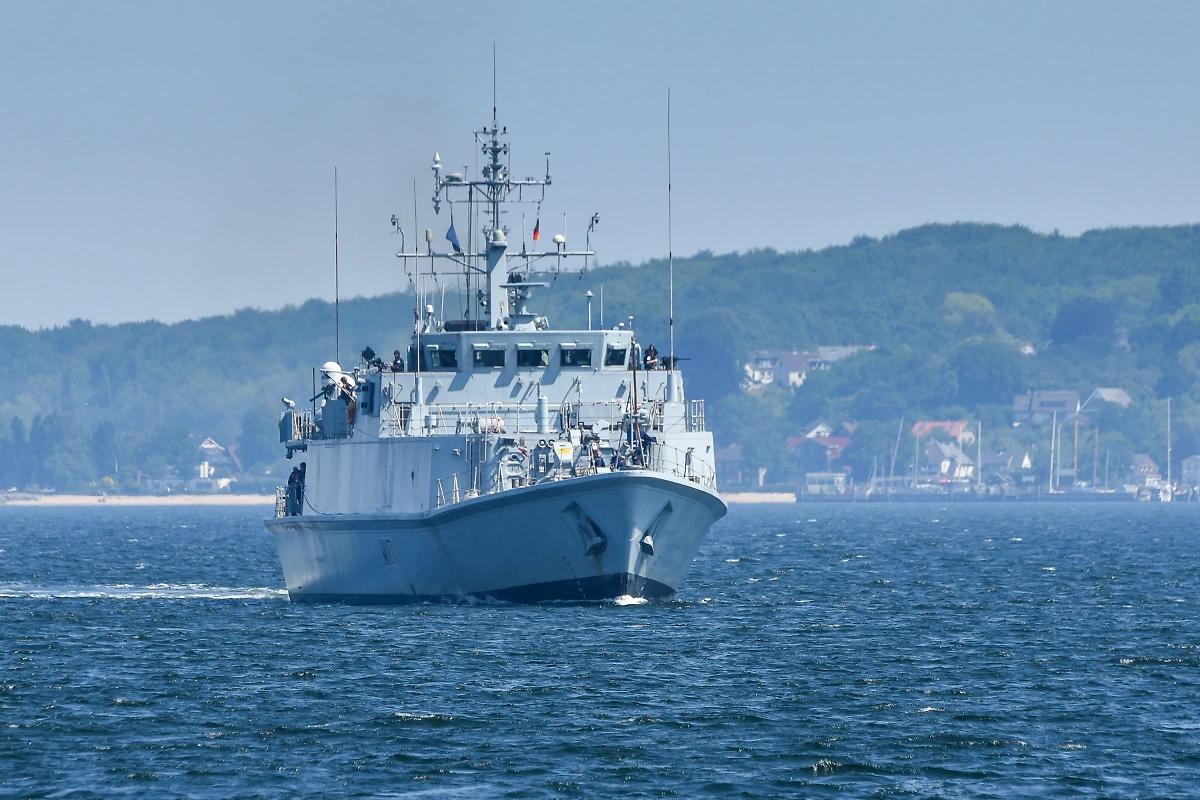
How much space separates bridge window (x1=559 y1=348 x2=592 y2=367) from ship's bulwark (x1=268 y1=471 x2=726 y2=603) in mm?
4413

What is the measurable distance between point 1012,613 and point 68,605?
21.3m

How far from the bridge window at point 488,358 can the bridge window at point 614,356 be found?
2.24m

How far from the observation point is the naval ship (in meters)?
38.8

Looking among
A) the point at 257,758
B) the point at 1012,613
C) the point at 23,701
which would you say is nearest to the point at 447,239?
the point at 1012,613

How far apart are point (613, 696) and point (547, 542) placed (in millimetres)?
9328

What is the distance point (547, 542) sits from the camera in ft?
127

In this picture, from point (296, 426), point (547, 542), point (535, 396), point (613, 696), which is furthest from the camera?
point (296, 426)

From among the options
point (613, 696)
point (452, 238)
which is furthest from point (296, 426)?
point (613, 696)

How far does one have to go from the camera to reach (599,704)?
29.0m

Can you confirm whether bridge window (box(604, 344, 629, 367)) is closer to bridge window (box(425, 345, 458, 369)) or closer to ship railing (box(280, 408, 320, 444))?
bridge window (box(425, 345, 458, 369))

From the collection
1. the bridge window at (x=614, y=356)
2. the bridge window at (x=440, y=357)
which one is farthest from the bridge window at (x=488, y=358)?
the bridge window at (x=614, y=356)

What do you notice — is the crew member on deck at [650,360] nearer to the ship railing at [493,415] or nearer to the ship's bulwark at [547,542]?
the ship railing at [493,415]

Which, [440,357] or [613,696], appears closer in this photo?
[613,696]

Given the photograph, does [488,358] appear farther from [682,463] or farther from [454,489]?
[682,463]
